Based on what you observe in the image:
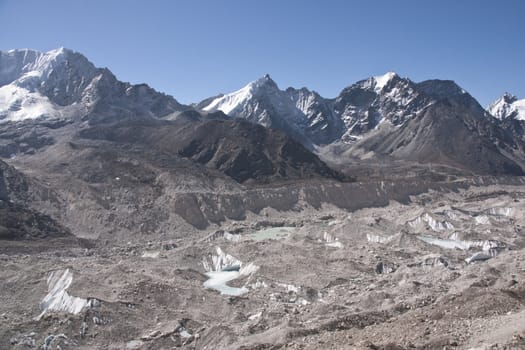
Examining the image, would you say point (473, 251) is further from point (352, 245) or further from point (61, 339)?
point (61, 339)

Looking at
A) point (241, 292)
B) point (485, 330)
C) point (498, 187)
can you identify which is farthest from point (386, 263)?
point (498, 187)

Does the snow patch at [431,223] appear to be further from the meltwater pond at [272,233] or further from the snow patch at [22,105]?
the snow patch at [22,105]

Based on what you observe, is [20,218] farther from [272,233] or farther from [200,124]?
[200,124]

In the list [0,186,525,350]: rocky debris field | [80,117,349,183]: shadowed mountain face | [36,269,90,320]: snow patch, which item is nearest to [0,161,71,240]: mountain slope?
[0,186,525,350]: rocky debris field

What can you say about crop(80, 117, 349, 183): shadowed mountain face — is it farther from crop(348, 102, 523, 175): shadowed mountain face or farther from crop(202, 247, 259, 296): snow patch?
crop(348, 102, 523, 175): shadowed mountain face

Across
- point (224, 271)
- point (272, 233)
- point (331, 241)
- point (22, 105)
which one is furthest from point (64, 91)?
point (224, 271)
